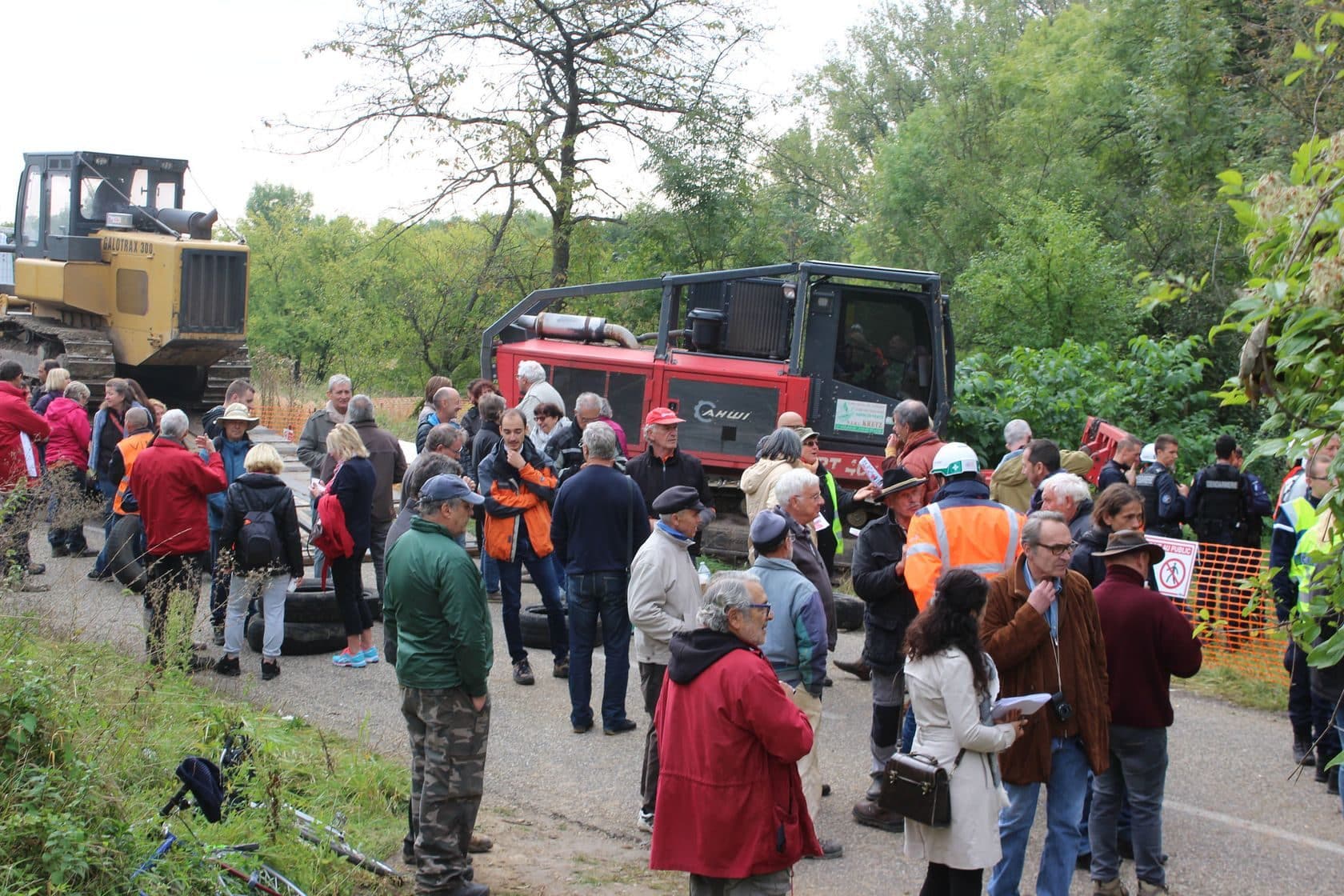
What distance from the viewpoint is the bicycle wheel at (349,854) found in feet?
18.2

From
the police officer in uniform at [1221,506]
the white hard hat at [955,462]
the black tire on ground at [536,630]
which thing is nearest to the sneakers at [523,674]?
the black tire on ground at [536,630]

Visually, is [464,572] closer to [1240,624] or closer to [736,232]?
[1240,624]

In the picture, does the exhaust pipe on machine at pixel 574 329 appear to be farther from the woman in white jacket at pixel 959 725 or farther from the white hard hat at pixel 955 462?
the woman in white jacket at pixel 959 725

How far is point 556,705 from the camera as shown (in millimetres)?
8344

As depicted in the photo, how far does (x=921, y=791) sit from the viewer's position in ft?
15.1

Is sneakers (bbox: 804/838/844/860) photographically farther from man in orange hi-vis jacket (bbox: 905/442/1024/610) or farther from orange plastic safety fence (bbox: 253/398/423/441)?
orange plastic safety fence (bbox: 253/398/423/441)

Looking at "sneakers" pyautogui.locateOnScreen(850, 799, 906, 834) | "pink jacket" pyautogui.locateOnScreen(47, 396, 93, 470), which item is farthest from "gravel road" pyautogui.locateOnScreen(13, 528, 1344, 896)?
"pink jacket" pyautogui.locateOnScreen(47, 396, 93, 470)

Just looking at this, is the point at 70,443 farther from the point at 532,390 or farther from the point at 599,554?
the point at 599,554

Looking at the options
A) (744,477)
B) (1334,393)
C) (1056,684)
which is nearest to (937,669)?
(1056,684)

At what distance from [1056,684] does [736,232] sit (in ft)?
60.5

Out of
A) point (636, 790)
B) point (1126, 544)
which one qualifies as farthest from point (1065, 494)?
point (636, 790)

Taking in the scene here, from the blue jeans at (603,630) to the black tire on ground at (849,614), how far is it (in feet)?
10.1

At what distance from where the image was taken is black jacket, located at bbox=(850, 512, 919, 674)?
6.44 metres

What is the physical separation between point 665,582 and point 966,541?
1.56 m
